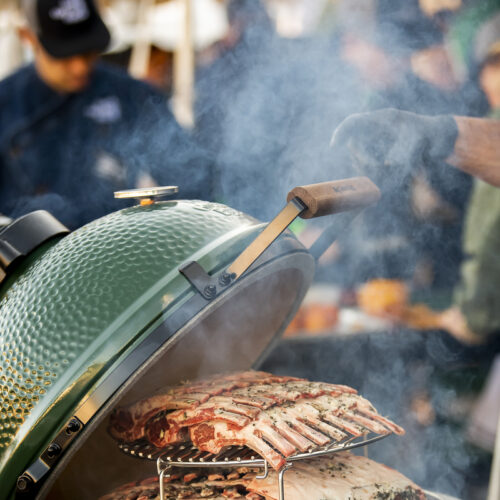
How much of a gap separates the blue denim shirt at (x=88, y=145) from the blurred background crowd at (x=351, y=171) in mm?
18

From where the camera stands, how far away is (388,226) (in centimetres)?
358

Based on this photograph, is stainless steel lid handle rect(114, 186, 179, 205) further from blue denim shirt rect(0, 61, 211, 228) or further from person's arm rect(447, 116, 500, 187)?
blue denim shirt rect(0, 61, 211, 228)

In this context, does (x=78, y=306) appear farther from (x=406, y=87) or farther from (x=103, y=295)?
(x=406, y=87)

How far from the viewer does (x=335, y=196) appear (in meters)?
1.41

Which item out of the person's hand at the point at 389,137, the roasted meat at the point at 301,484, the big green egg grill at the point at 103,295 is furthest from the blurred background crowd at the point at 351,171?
the big green egg grill at the point at 103,295

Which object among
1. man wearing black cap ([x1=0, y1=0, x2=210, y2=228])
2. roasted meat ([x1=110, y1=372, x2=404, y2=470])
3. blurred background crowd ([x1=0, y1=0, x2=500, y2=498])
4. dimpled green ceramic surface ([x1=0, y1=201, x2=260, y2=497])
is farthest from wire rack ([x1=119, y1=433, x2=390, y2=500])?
man wearing black cap ([x1=0, y1=0, x2=210, y2=228])

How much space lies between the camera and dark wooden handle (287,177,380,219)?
4.40 feet

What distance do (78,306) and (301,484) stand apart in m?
0.78

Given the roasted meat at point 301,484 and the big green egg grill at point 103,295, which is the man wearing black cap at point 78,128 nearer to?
the big green egg grill at point 103,295

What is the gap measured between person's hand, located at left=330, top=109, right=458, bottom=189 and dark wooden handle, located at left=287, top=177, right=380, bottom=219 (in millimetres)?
254

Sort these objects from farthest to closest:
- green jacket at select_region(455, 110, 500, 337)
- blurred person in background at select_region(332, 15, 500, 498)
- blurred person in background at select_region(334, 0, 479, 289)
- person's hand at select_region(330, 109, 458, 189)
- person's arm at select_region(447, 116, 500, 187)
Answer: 1. green jacket at select_region(455, 110, 500, 337)
2. blurred person in background at select_region(334, 0, 479, 289)
3. blurred person in background at select_region(332, 15, 500, 498)
4. person's arm at select_region(447, 116, 500, 187)
5. person's hand at select_region(330, 109, 458, 189)

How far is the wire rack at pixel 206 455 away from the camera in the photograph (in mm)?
1421

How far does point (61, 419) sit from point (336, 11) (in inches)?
131

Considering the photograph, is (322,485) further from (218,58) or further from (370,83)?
(218,58)
